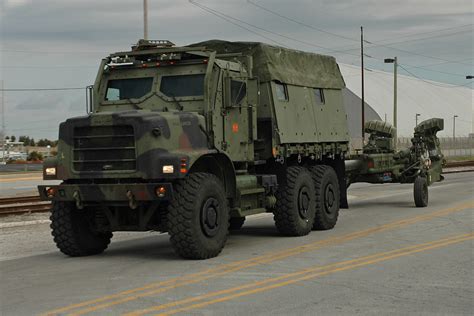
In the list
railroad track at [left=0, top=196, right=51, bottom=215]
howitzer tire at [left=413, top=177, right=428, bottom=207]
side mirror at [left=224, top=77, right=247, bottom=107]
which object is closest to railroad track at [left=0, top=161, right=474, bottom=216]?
railroad track at [left=0, top=196, right=51, bottom=215]

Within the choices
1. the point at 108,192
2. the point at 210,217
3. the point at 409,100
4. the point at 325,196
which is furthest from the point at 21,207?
the point at 409,100

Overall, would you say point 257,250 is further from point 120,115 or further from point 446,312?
point 446,312

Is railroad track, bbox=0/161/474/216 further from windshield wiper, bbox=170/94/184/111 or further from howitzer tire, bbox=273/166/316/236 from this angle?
windshield wiper, bbox=170/94/184/111

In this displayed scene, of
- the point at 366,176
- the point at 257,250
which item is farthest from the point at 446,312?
the point at 366,176

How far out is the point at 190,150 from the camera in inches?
461

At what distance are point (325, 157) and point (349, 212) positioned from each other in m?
3.41

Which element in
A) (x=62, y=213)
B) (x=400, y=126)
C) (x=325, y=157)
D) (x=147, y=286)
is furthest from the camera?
(x=400, y=126)

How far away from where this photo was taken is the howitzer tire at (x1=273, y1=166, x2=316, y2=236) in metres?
14.5

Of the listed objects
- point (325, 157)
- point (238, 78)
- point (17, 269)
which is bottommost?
point (17, 269)

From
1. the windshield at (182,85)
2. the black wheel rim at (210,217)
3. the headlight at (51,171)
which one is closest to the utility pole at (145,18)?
the windshield at (182,85)

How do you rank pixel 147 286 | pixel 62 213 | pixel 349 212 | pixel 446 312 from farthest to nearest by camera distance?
1. pixel 349 212
2. pixel 62 213
3. pixel 147 286
4. pixel 446 312

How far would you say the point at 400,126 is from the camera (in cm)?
9269

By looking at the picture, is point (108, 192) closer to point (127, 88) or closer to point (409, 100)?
point (127, 88)

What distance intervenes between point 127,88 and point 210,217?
2.75 m
